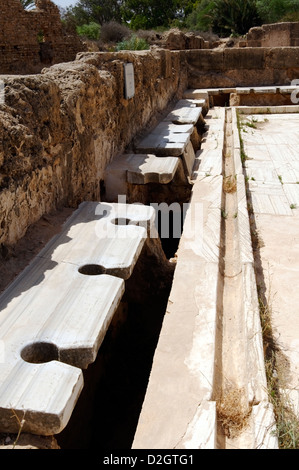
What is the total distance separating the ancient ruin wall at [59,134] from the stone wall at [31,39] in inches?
374

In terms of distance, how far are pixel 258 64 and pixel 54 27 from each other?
7.40m

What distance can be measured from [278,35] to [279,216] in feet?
55.1

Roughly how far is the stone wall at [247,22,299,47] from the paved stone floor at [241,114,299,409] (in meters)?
11.7

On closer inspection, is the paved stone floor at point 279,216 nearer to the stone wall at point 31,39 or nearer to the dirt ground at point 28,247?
the dirt ground at point 28,247

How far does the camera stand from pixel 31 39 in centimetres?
1446

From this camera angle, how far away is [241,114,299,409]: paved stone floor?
2.96 meters

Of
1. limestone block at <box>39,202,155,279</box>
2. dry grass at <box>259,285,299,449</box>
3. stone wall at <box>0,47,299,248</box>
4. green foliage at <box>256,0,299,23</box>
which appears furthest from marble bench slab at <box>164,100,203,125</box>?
green foliage at <box>256,0,299,23</box>

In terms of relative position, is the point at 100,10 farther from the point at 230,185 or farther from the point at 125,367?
the point at 125,367

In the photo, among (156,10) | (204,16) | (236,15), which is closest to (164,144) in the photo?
(236,15)

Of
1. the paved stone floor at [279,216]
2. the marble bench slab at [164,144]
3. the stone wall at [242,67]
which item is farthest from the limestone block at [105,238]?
the stone wall at [242,67]

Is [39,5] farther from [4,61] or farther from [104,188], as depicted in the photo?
[104,188]

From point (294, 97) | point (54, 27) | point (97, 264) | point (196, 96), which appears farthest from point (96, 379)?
point (54, 27)

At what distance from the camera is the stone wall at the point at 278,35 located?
61.9 feet

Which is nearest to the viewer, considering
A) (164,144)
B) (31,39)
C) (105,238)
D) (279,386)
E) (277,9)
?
(279,386)
